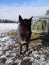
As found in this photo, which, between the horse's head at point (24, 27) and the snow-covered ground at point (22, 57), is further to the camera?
the horse's head at point (24, 27)

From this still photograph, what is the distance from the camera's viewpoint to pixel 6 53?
8.61 meters

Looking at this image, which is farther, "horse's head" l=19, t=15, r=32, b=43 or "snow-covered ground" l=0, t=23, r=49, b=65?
"horse's head" l=19, t=15, r=32, b=43

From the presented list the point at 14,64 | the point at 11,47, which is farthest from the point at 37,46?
the point at 14,64

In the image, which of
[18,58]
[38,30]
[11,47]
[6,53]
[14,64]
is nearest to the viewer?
[14,64]

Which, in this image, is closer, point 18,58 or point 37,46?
point 18,58

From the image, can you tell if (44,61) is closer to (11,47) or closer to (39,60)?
(39,60)

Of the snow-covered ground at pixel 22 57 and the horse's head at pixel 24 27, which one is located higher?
the horse's head at pixel 24 27

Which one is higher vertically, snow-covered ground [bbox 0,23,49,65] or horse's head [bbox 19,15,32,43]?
horse's head [bbox 19,15,32,43]

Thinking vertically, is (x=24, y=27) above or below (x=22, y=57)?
above

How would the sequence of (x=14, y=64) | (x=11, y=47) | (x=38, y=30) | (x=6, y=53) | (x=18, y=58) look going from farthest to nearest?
(x=38, y=30)
(x=11, y=47)
(x=6, y=53)
(x=18, y=58)
(x=14, y=64)

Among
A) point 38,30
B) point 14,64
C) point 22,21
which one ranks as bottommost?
point 14,64

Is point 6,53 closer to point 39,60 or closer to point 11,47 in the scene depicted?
point 11,47

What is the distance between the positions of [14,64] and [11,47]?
8.19 ft

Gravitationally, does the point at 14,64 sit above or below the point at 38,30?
below
